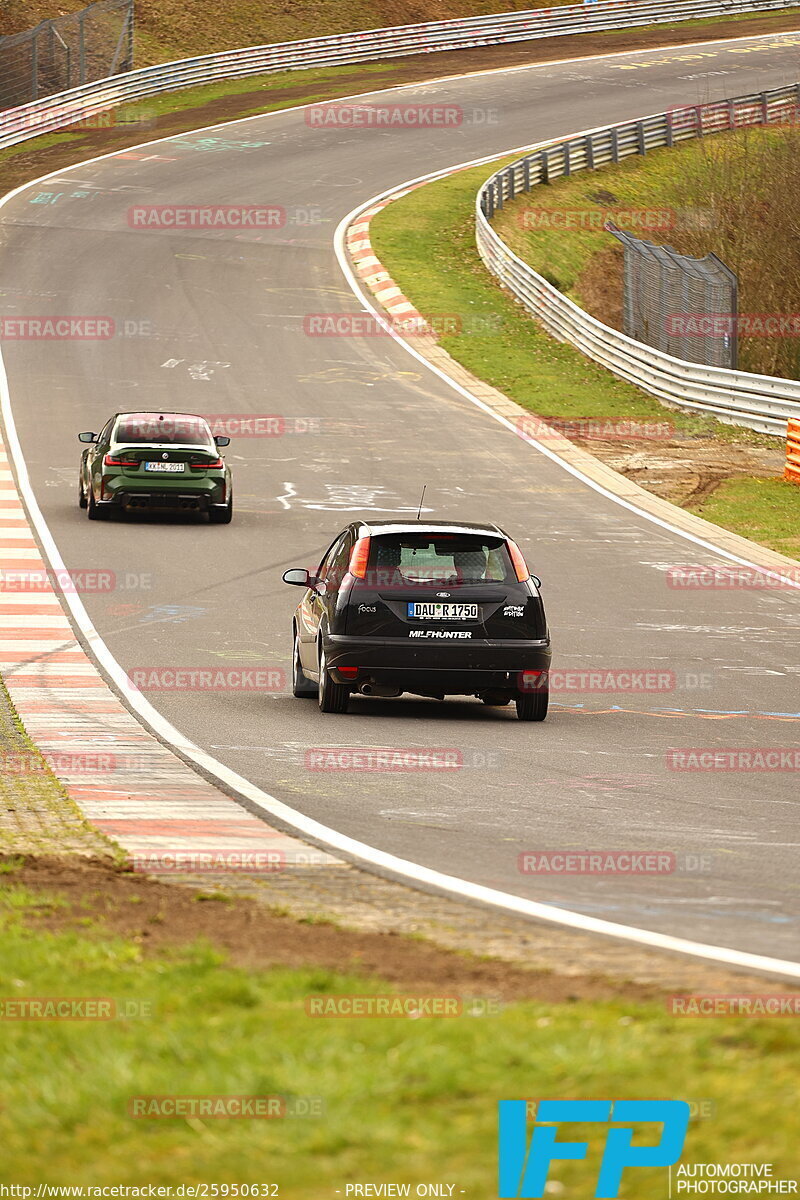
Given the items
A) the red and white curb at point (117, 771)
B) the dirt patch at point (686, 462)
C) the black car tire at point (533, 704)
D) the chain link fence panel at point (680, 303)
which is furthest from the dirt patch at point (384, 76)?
the black car tire at point (533, 704)

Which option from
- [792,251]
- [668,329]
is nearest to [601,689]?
[668,329]

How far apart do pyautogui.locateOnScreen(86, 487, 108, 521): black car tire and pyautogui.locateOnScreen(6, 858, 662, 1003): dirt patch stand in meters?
16.8

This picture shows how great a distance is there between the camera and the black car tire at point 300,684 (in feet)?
47.1

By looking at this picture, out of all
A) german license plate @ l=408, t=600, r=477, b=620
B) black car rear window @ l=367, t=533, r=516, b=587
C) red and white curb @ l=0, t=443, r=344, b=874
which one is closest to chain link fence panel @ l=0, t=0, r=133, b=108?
red and white curb @ l=0, t=443, r=344, b=874

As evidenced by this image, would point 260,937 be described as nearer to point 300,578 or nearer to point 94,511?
point 300,578

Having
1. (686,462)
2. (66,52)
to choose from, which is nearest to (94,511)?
(686,462)

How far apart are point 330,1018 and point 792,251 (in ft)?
129

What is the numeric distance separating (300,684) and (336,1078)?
391 inches

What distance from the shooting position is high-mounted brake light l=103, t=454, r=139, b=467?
2394 cm

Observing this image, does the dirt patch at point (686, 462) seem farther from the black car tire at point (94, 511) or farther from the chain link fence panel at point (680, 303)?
the black car tire at point (94, 511)

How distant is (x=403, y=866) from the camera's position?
7.96 meters

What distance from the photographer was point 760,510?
25891 millimetres

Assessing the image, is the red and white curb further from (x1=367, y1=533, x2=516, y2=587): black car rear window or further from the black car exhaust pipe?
(x1=367, y1=533, x2=516, y2=587): black car rear window

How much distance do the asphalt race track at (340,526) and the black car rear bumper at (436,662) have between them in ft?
1.30
